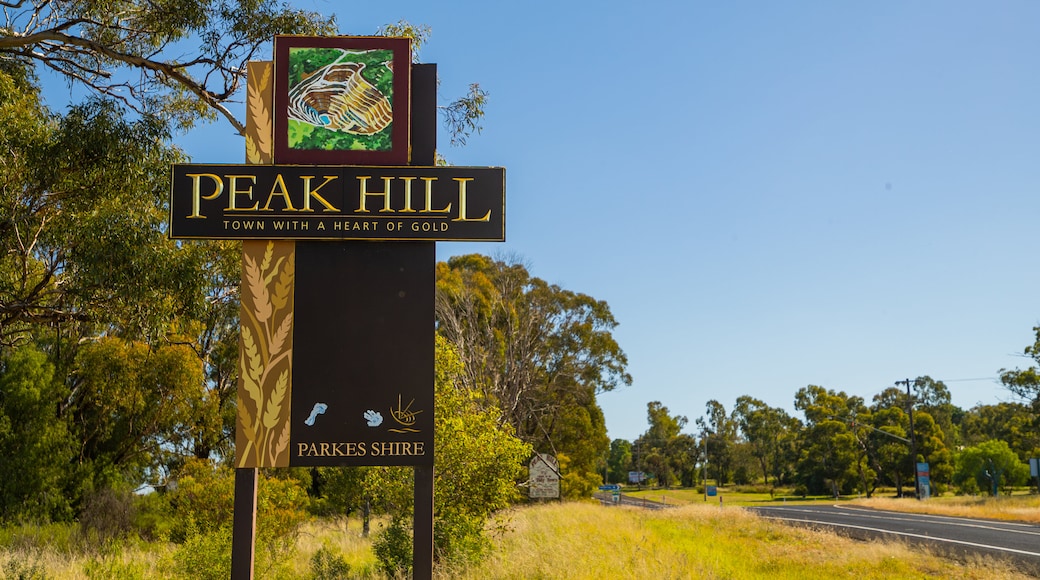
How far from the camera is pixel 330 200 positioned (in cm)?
810

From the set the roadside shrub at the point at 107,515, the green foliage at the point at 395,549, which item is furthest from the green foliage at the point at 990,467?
the green foliage at the point at 395,549

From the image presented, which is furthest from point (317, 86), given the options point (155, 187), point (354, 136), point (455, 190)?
point (155, 187)

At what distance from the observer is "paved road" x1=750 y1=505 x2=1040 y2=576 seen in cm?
1810

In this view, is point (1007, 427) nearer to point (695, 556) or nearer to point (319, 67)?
point (695, 556)

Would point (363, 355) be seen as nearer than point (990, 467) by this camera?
Yes

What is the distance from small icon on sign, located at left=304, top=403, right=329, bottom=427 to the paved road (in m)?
12.8

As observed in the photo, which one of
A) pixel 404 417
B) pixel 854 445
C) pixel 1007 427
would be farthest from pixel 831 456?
pixel 404 417

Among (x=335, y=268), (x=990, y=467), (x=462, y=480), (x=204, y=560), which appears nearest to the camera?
(x=335, y=268)

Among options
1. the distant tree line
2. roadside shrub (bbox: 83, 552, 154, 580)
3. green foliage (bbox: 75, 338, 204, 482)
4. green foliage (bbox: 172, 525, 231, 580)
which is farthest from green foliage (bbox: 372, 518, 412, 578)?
the distant tree line

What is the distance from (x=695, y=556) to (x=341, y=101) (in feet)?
36.9

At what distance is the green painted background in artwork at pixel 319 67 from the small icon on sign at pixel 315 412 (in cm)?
242

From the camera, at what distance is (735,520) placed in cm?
2695

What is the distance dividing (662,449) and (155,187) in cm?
10064

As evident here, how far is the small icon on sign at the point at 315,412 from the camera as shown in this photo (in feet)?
26.0
